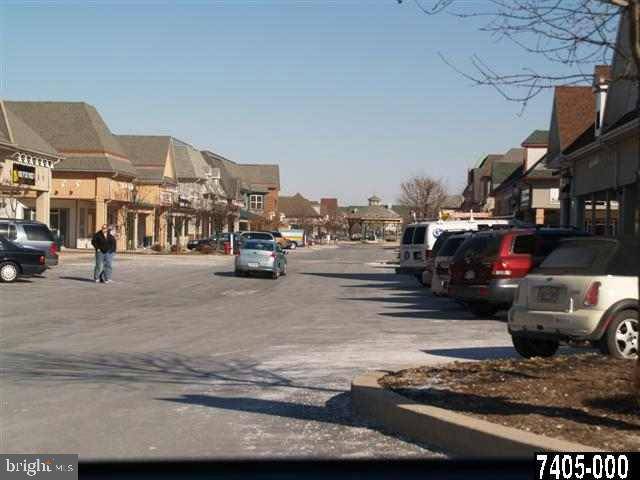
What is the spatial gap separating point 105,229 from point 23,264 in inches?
106

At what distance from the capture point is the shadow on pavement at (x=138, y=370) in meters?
10.2

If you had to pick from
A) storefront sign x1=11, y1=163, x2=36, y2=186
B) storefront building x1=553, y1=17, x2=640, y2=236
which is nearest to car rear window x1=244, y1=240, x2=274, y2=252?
storefront building x1=553, y1=17, x2=640, y2=236

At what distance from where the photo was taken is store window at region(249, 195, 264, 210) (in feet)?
376

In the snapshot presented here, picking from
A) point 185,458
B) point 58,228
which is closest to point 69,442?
point 185,458

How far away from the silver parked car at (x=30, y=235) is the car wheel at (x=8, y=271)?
2.40 m

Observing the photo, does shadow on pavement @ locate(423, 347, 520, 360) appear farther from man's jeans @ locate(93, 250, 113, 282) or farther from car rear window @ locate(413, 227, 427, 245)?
man's jeans @ locate(93, 250, 113, 282)

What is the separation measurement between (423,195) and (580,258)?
81434 millimetres

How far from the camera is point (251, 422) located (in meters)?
8.03

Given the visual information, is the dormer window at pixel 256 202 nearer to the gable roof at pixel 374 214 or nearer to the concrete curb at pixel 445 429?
the gable roof at pixel 374 214

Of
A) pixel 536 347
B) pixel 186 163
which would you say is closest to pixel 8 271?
pixel 536 347

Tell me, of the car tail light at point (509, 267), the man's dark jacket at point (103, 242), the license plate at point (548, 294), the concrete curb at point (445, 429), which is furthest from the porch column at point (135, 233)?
the concrete curb at point (445, 429)

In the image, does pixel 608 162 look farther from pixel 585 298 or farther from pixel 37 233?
pixel 37 233

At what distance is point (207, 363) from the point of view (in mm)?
11648

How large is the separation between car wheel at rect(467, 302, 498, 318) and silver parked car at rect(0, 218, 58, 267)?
51.8ft
